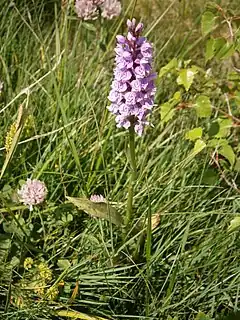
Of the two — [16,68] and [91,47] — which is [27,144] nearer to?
[16,68]

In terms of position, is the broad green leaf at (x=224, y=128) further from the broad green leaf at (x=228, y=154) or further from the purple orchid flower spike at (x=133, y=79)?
the purple orchid flower spike at (x=133, y=79)

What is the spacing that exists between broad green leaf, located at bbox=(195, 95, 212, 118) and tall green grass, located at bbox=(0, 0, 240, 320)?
0.12 metres

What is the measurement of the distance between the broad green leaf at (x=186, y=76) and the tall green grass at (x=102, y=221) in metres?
0.15

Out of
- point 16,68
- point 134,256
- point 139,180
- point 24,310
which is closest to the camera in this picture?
point 24,310

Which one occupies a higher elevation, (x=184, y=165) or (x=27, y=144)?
(x=184, y=165)

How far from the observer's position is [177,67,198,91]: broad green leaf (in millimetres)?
1797

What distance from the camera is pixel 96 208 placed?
4.60ft

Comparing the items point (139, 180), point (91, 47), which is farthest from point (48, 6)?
point (139, 180)

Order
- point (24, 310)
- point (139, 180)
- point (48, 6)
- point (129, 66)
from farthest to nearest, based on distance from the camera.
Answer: point (48, 6) < point (139, 180) < point (24, 310) < point (129, 66)

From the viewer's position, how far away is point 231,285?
4.82 ft

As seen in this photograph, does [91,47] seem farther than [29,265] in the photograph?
Yes

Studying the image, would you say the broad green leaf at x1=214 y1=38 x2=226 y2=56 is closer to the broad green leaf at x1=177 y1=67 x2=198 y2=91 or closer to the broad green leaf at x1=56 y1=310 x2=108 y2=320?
the broad green leaf at x1=177 y1=67 x2=198 y2=91

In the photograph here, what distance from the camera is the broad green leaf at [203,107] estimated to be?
1745mm

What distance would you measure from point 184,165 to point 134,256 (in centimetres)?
30
